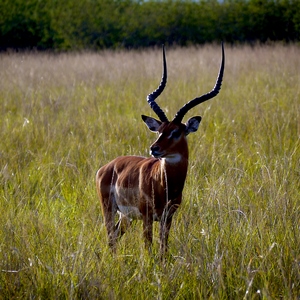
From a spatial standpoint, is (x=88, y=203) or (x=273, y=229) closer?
(x=273, y=229)

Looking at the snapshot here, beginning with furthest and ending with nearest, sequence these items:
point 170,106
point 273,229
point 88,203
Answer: point 170,106
point 88,203
point 273,229

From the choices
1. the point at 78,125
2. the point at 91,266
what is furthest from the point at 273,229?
the point at 78,125

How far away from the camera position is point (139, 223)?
4.14 meters

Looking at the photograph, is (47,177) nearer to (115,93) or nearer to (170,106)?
(170,106)

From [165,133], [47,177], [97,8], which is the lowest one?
[47,177]

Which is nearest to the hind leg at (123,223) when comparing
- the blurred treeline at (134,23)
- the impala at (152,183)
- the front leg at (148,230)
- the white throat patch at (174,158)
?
the impala at (152,183)

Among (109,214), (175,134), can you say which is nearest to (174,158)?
(175,134)

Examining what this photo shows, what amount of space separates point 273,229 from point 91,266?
3.73 ft

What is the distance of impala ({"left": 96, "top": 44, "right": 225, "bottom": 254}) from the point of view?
3605 millimetres

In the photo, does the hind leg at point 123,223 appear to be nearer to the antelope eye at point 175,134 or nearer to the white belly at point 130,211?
the white belly at point 130,211

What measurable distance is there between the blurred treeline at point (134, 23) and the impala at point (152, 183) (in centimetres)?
1587

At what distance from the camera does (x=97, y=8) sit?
20766 mm

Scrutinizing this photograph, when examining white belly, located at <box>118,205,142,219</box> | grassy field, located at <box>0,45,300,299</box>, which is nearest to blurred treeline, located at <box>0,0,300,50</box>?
grassy field, located at <box>0,45,300,299</box>

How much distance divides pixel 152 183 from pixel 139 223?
1.86ft
